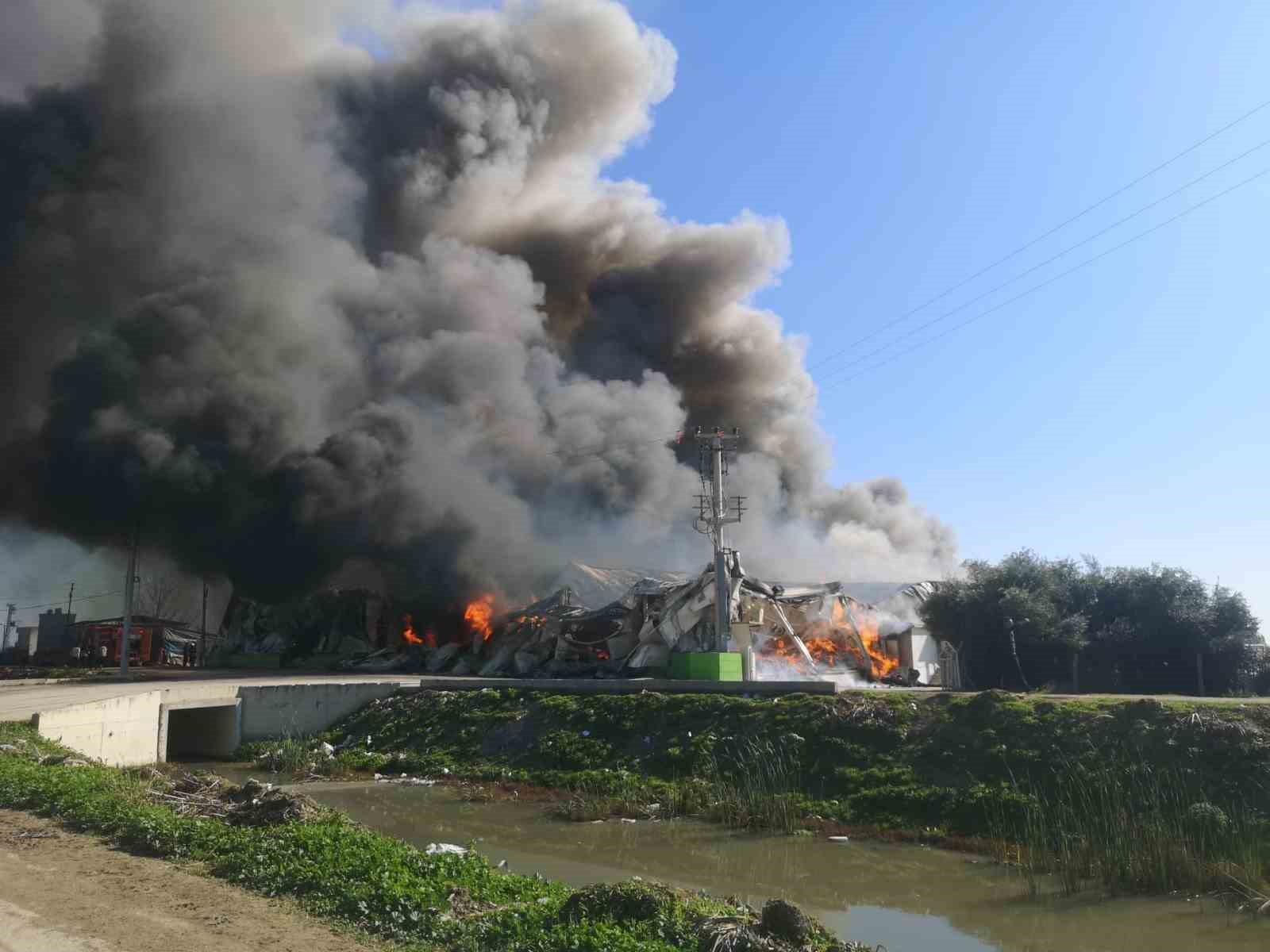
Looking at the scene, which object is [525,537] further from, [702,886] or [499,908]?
[499,908]

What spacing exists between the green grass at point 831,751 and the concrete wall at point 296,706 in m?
2.24

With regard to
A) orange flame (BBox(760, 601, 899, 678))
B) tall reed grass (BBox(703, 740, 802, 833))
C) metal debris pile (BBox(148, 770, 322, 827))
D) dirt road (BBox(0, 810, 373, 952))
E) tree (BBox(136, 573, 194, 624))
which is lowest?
tall reed grass (BBox(703, 740, 802, 833))

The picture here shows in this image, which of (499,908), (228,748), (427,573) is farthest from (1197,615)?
(427,573)

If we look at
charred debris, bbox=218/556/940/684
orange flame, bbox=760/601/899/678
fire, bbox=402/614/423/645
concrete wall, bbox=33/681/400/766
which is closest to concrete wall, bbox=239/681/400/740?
concrete wall, bbox=33/681/400/766

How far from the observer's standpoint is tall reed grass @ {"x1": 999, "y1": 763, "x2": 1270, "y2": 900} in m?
13.0

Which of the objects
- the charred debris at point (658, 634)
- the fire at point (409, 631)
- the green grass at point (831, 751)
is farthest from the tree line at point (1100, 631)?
the fire at point (409, 631)

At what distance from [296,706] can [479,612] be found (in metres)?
20.2

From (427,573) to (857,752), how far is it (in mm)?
34329

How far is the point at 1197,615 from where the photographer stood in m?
29.2

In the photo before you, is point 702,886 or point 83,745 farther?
point 83,745

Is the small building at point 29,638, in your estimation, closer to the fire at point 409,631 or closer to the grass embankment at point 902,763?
the fire at point 409,631

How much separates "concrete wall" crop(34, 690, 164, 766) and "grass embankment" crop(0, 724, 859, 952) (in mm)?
10243

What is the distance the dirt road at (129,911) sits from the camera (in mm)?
7840

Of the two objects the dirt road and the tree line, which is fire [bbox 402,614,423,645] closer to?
the tree line
